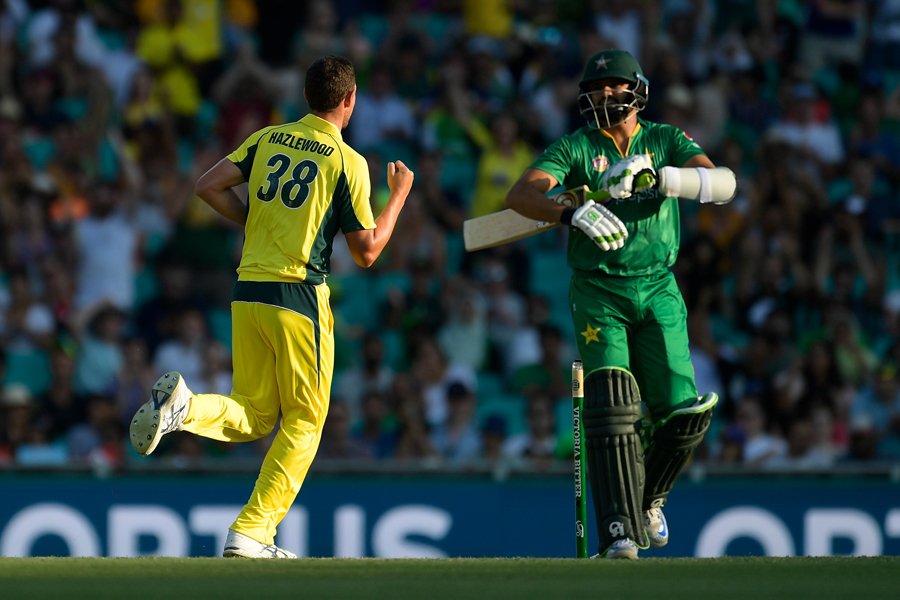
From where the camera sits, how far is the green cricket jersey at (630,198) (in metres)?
7.36

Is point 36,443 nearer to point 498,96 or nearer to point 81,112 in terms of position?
point 81,112

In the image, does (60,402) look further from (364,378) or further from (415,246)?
(415,246)

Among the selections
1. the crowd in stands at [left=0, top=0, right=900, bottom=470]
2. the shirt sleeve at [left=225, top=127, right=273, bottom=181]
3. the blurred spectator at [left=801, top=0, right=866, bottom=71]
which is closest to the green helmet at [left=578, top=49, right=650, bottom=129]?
the shirt sleeve at [left=225, top=127, right=273, bottom=181]

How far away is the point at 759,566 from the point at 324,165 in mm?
2464

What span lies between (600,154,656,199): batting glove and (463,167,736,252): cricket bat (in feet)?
0.07

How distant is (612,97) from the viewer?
7379mm

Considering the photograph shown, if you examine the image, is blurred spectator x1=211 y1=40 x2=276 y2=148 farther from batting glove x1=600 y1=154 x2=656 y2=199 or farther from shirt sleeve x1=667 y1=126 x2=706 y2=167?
batting glove x1=600 y1=154 x2=656 y2=199

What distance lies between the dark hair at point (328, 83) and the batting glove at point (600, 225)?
3.76ft

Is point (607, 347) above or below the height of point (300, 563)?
above

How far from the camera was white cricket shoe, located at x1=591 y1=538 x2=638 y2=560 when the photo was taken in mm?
7043

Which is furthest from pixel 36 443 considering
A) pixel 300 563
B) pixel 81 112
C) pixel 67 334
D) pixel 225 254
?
pixel 300 563

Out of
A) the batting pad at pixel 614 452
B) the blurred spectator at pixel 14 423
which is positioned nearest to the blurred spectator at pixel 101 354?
the blurred spectator at pixel 14 423

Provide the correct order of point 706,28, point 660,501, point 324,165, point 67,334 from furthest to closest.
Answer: point 706,28 → point 67,334 → point 660,501 → point 324,165

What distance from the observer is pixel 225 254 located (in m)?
13.4
